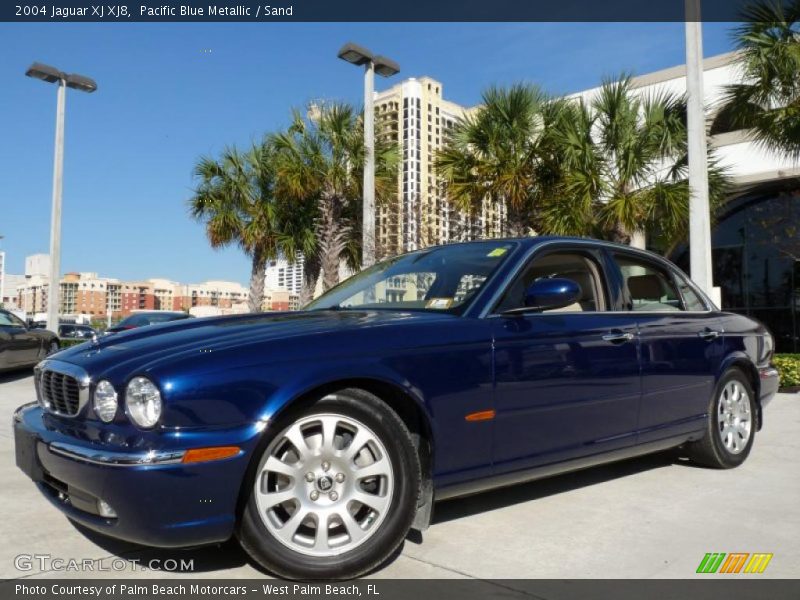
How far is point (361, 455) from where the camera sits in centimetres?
281

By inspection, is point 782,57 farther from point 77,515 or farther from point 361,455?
point 77,515

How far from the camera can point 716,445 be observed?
15.3 ft

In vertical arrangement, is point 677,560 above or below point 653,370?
below

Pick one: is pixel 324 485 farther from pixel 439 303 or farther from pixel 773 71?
pixel 773 71

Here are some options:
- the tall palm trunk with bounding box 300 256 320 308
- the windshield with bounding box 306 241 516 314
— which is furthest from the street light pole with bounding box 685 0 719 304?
the tall palm trunk with bounding box 300 256 320 308

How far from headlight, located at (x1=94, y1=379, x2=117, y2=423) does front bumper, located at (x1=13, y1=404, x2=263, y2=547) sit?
0.10m

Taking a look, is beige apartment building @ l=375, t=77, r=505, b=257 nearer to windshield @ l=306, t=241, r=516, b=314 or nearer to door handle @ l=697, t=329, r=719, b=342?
door handle @ l=697, t=329, r=719, b=342

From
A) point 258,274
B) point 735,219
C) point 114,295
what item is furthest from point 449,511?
point 114,295

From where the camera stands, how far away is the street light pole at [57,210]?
16.2 m

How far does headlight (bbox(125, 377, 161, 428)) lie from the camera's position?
8.10 ft

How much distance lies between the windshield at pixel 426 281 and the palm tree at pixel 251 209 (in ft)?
48.2

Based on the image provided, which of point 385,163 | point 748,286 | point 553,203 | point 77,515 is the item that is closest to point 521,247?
point 77,515

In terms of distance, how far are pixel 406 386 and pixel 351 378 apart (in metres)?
0.25

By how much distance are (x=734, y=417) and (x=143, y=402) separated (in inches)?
158
